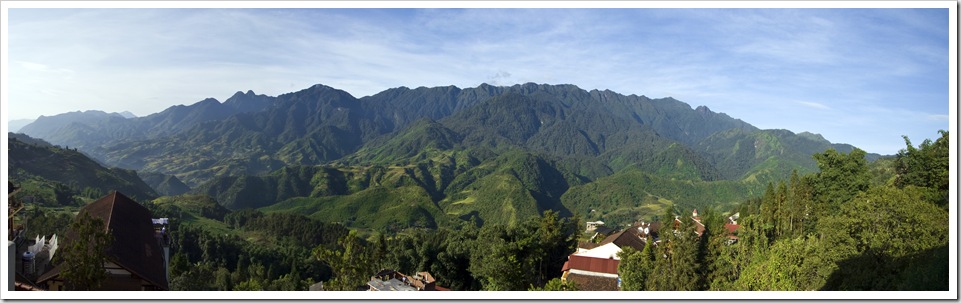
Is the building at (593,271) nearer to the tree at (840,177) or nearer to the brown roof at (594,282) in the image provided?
the brown roof at (594,282)

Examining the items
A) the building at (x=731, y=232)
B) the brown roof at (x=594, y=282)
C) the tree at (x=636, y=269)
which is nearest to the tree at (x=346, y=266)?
the tree at (x=636, y=269)

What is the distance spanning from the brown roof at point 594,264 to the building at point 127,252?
363 inches

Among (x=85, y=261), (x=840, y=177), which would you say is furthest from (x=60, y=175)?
(x=840, y=177)

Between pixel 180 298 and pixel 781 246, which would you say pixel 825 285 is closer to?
pixel 781 246

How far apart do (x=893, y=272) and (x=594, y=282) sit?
758 centimetres

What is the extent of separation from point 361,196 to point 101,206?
203 feet

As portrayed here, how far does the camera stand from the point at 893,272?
862 centimetres

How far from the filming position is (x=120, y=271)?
32.9 ft

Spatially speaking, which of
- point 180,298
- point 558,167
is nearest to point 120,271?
point 180,298

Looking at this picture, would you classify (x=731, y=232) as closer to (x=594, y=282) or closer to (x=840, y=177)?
(x=840, y=177)

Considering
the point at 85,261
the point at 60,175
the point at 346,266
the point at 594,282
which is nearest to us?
the point at 85,261

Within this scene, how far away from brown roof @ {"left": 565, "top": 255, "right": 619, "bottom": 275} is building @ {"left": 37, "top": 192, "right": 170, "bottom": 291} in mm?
9220

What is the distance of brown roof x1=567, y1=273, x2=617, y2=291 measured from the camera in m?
15.1

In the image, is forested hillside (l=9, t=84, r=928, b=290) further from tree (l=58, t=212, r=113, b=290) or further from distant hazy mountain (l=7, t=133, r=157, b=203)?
tree (l=58, t=212, r=113, b=290)
